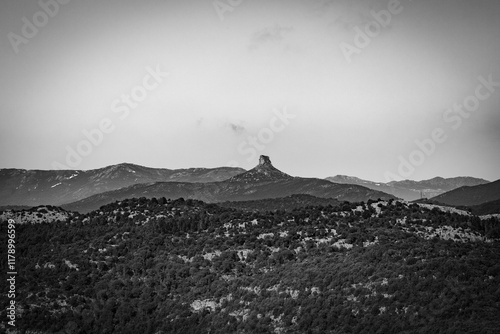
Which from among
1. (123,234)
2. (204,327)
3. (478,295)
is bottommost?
(204,327)

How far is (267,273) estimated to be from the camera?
185 feet

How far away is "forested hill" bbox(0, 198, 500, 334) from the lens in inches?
1686

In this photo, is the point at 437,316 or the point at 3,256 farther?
the point at 3,256

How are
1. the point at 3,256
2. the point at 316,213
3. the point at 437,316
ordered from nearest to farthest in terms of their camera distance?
the point at 437,316 < the point at 3,256 < the point at 316,213

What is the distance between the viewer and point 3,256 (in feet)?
239

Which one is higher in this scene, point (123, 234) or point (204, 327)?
point (123, 234)

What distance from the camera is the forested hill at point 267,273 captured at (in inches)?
1686

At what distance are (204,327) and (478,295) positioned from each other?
28.6m

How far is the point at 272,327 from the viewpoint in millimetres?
45438

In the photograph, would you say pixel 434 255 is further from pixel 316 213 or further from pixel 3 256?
pixel 3 256

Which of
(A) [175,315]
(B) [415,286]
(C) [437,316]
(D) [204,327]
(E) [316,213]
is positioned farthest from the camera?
(E) [316,213]

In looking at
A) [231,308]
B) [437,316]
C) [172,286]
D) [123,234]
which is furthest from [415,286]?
[123,234]

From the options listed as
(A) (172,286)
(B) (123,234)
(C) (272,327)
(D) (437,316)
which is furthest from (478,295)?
(B) (123,234)

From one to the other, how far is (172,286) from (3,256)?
33.3 m
